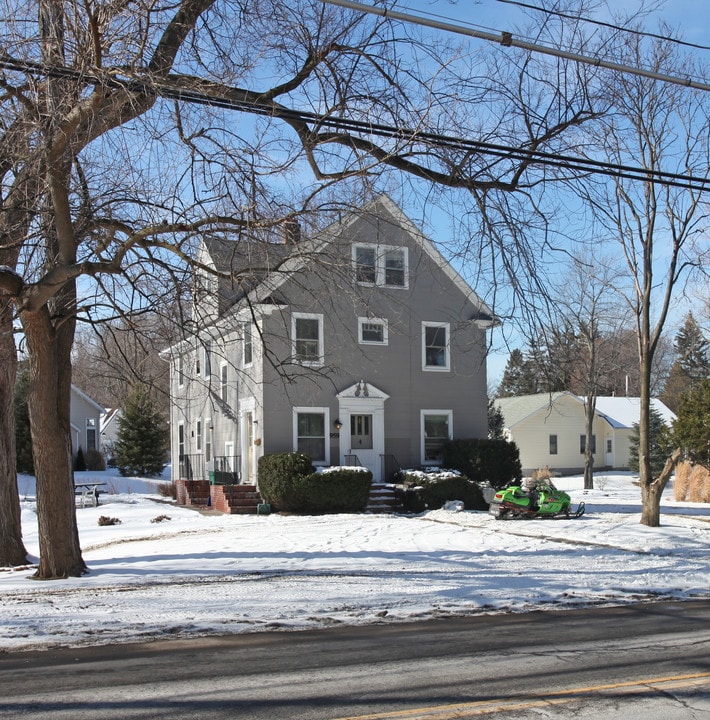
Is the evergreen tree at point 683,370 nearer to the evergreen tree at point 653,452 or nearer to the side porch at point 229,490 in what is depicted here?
the evergreen tree at point 653,452

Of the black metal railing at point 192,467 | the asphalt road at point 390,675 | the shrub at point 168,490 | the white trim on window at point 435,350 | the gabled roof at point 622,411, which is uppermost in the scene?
the white trim on window at point 435,350

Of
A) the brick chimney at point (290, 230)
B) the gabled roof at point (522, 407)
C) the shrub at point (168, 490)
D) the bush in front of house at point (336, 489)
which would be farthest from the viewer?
the gabled roof at point (522, 407)

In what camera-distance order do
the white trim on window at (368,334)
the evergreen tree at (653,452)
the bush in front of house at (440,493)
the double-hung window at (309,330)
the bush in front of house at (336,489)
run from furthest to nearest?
the evergreen tree at (653,452) < the white trim on window at (368,334) < the double-hung window at (309,330) < the bush in front of house at (440,493) < the bush in front of house at (336,489)

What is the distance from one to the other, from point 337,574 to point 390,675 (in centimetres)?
578

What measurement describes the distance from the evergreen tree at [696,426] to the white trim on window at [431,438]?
725cm

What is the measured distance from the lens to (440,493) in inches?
960

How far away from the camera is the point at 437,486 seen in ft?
80.0

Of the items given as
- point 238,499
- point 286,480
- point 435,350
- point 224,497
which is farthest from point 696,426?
point 224,497

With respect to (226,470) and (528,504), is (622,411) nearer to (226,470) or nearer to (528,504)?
(226,470)

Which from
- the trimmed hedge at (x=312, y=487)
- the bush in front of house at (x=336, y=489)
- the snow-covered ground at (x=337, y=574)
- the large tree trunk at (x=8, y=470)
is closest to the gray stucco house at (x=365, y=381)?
the trimmed hedge at (x=312, y=487)

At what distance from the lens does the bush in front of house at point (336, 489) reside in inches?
925

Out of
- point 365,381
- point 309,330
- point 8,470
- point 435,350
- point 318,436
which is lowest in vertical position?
point 8,470

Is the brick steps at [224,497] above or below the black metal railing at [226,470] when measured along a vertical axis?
below

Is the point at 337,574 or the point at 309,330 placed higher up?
the point at 309,330
